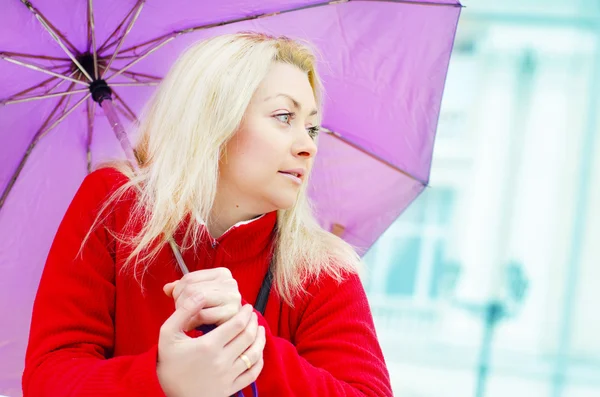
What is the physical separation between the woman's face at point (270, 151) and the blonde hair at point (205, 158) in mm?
28

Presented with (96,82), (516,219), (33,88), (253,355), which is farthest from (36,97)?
(516,219)

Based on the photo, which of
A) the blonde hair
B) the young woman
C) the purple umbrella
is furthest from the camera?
the purple umbrella

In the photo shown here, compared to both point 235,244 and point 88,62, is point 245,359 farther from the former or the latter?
point 88,62

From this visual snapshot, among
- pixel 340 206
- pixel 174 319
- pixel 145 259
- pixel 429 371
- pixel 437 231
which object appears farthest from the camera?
pixel 437 231

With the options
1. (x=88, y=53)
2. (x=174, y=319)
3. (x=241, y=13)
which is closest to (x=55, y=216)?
(x=88, y=53)

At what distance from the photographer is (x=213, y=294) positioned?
1.24 meters

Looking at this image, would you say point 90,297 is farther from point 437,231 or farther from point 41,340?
point 437,231

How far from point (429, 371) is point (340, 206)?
22.6 ft

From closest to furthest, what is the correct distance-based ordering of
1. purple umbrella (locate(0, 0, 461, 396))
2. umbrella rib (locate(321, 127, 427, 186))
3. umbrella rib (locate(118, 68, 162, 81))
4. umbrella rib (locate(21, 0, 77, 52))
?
umbrella rib (locate(21, 0, 77, 52)), purple umbrella (locate(0, 0, 461, 396)), umbrella rib (locate(118, 68, 162, 81)), umbrella rib (locate(321, 127, 427, 186))

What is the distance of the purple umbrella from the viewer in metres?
1.86

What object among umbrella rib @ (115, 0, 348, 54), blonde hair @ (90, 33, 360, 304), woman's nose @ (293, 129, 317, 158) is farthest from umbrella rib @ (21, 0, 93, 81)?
woman's nose @ (293, 129, 317, 158)

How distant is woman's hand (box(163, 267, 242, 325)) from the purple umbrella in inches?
24.7

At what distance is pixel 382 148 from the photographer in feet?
6.97

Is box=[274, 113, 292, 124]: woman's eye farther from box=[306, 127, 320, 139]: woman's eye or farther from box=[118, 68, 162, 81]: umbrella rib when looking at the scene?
box=[118, 68, 162, 81]: umbrella rib
